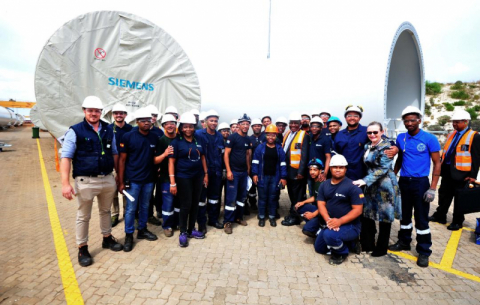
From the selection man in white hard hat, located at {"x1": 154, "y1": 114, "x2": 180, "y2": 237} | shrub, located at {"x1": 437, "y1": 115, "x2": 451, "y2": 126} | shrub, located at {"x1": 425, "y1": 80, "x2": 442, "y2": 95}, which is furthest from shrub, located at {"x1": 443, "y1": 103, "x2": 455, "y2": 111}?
man in white hard hat, located at {"x1": 154, "y1": 114, "x2": 180, "y2": 237}

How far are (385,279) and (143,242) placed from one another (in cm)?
336

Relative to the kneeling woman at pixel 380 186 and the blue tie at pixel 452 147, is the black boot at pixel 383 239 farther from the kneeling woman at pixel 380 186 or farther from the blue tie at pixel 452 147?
the blue tie at pixel 452 147

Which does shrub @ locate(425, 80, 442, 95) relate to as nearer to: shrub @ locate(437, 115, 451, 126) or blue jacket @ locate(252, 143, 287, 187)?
shrub @ locate(437, 115, 451, 126)

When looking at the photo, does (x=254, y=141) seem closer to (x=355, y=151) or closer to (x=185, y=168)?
(x=185, y=168)

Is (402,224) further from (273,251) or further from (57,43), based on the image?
(57,43)

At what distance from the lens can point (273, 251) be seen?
3.71m

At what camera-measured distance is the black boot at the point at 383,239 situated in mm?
3516

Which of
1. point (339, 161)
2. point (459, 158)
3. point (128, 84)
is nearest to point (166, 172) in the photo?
point (339, 161)

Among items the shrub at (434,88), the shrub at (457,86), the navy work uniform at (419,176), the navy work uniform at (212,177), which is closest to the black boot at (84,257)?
the navy work uniform at (212,177)

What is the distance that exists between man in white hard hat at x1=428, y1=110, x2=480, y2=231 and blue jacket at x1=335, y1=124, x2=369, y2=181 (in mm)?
1854

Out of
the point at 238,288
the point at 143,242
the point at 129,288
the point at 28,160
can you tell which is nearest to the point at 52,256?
the point at 143,242

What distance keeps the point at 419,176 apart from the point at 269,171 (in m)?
2.19

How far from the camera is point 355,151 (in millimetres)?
3734

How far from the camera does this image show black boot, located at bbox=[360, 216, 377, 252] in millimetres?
3650
